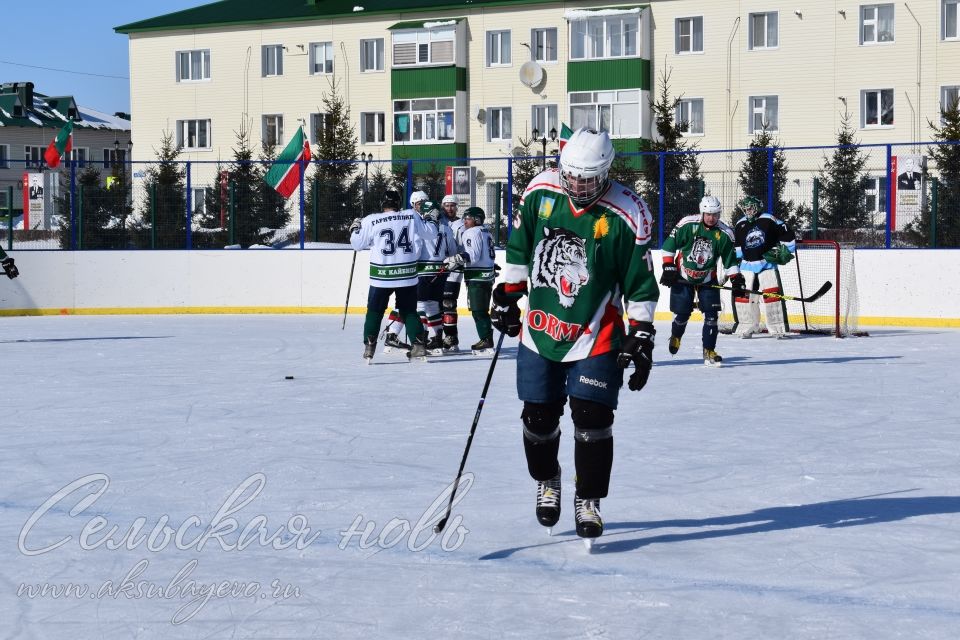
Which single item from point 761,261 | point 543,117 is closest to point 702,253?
point 761,261

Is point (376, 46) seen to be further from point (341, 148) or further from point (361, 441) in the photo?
point (361, 441)

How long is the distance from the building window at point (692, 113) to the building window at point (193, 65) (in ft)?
54.3

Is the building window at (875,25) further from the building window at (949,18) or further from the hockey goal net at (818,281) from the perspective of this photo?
the hockey goal net at (818,281)

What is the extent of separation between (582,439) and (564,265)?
2.03 feet

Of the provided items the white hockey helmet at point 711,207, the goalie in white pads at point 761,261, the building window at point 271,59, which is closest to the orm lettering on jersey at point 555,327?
the white hockey helmet at point 711,207

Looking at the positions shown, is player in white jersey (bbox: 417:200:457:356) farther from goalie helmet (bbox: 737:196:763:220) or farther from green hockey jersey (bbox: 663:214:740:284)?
goalie helmet (bbox: 737:196:763:220)

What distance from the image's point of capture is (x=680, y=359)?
38.1ft

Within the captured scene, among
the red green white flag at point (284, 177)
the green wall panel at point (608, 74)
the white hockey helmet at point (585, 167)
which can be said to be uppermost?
the green wall panel at point (608, 74)

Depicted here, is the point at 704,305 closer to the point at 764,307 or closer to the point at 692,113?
the point at 764,307

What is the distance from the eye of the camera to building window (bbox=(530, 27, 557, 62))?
39.8 meters

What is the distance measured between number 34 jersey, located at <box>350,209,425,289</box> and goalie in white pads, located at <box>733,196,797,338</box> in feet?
14.2

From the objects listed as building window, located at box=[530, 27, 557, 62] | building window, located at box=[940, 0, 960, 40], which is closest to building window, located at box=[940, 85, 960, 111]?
building window, located at box=[940, 0, 960, 40]

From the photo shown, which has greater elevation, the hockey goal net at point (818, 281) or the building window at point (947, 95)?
the building window at point (947, 95)

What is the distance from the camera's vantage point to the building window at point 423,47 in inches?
1591
